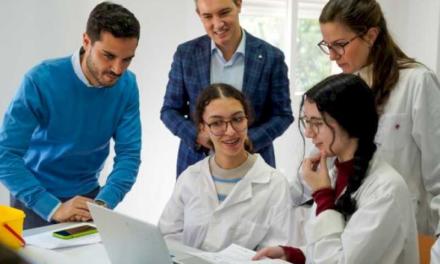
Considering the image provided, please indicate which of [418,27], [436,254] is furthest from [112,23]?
[418,27]

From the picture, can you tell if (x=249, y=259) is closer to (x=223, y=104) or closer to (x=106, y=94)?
(x=223, y=104)

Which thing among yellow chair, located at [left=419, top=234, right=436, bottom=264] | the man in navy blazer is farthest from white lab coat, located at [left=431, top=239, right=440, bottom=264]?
the man in navy blazer

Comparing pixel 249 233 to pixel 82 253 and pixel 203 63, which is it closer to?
pixel 82 253

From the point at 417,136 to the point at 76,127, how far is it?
3.99 ft

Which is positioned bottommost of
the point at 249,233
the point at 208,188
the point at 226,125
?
the point at 249,233

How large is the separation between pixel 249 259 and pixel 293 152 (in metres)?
2.95

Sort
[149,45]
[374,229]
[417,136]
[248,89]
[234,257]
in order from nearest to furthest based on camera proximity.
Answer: [374,229] → [234,257] → [417,136] → [248,89] → [149,45]

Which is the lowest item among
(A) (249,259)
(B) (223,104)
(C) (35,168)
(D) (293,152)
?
(D) (293,152)

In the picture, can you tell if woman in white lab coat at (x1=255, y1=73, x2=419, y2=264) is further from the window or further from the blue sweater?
the window

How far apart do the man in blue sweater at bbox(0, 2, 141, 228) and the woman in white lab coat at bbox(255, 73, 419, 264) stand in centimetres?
77

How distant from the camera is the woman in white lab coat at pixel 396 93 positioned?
5.25ft

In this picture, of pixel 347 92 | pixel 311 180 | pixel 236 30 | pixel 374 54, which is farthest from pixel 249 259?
pixel 236 30

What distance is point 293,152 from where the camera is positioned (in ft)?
14.4

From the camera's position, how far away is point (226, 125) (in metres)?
1.89
